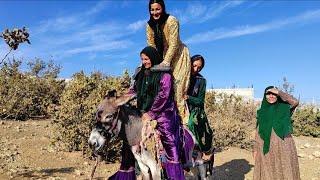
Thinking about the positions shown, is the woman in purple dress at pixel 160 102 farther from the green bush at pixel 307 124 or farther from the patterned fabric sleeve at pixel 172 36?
the green bush at pixel 307 124

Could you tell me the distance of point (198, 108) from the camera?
7766 millimetres

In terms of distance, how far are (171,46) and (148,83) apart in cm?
69

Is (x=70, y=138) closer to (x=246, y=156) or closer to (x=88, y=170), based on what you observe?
(x=88, y=170)

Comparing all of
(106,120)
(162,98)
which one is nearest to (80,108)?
(162,98)

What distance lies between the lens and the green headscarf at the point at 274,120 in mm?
7309

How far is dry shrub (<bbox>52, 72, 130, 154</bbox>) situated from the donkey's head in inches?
222

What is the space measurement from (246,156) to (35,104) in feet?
30.8

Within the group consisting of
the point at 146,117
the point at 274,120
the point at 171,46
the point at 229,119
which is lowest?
the point at 229,119

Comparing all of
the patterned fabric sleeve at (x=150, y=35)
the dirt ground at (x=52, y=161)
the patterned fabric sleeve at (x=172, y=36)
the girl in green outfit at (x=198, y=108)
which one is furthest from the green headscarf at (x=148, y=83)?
the dirt ground at (x=52, y=161)

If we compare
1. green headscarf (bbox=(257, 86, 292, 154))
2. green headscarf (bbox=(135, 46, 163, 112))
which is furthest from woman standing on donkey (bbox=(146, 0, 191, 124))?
green headscarf (bbox=(257, 86, 292, 154))

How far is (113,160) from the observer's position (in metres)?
11.3

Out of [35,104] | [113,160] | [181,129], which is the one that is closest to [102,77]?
[113,160]

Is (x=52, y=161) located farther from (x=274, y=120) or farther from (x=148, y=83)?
(x=148, y=83)

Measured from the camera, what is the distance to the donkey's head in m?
5.45
